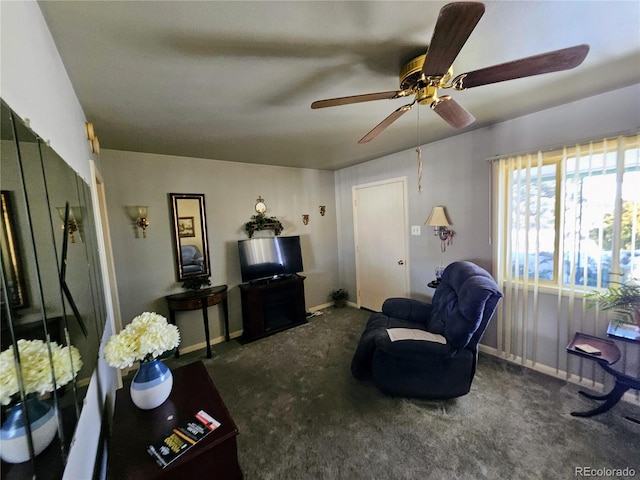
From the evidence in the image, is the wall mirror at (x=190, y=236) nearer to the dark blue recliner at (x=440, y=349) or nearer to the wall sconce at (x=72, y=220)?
the wall sconce at (x=72, y=220)

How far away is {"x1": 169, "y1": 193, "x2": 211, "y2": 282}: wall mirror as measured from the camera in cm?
301

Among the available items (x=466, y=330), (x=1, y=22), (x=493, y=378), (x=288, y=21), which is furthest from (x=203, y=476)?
(x=493, y=378)

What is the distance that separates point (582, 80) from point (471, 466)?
8.41 feet

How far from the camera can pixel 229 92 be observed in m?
1.66

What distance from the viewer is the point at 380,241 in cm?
384

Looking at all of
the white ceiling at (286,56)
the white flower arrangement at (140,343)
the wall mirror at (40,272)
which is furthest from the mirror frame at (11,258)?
the white ceiling at (286,56)

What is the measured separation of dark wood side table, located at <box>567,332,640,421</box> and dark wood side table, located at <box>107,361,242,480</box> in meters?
2.34

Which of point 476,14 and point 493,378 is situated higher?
point 476,14

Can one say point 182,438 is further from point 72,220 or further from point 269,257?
point 269,257

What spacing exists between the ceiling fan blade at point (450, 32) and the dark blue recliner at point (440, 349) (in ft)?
4.79

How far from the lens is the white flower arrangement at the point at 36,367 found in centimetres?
48

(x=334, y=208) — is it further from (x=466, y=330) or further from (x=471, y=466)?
(x=471, y=466)

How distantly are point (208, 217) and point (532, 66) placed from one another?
318cm

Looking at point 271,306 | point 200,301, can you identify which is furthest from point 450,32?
point 271,306
